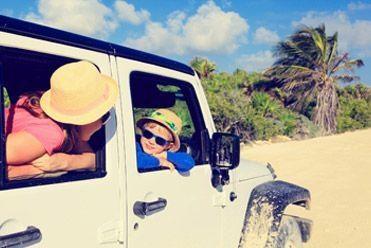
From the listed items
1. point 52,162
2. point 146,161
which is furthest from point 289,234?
point 52,162

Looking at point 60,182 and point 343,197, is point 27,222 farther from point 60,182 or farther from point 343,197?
point 343,197

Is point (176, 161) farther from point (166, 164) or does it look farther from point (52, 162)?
point (52, 162)

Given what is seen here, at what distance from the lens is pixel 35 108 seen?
92.5 inches

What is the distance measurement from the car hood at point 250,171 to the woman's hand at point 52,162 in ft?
5.53

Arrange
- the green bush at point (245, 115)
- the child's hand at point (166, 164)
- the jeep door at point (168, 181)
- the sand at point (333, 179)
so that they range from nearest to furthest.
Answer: the jeep door at point (168, 181), the child's hand at point (166, 164), the sand at point (333, 179), the green bush at point (245, 115)

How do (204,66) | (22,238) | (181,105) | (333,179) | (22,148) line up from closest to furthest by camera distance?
(22,238)
(22,148)
(181,105)
(333,179)
(204,66)

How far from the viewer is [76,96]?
2.25 metres

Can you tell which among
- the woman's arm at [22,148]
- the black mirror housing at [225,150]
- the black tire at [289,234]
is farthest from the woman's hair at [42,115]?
the black tire at [289,234]

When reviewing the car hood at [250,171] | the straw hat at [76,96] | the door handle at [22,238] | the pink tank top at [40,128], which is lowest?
the door handle at [22,238]

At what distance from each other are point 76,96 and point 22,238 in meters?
0.68

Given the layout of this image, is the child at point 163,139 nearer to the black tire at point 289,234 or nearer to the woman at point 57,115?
the woman at point 57,115

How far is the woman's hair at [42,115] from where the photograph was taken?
2.34 metres

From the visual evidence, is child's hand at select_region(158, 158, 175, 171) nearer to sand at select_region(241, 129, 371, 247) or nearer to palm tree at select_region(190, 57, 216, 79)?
sand at select_region(241, 129, 371, 247)

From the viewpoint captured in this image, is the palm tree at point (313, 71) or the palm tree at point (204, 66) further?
the palm tree at point (204, 66)
